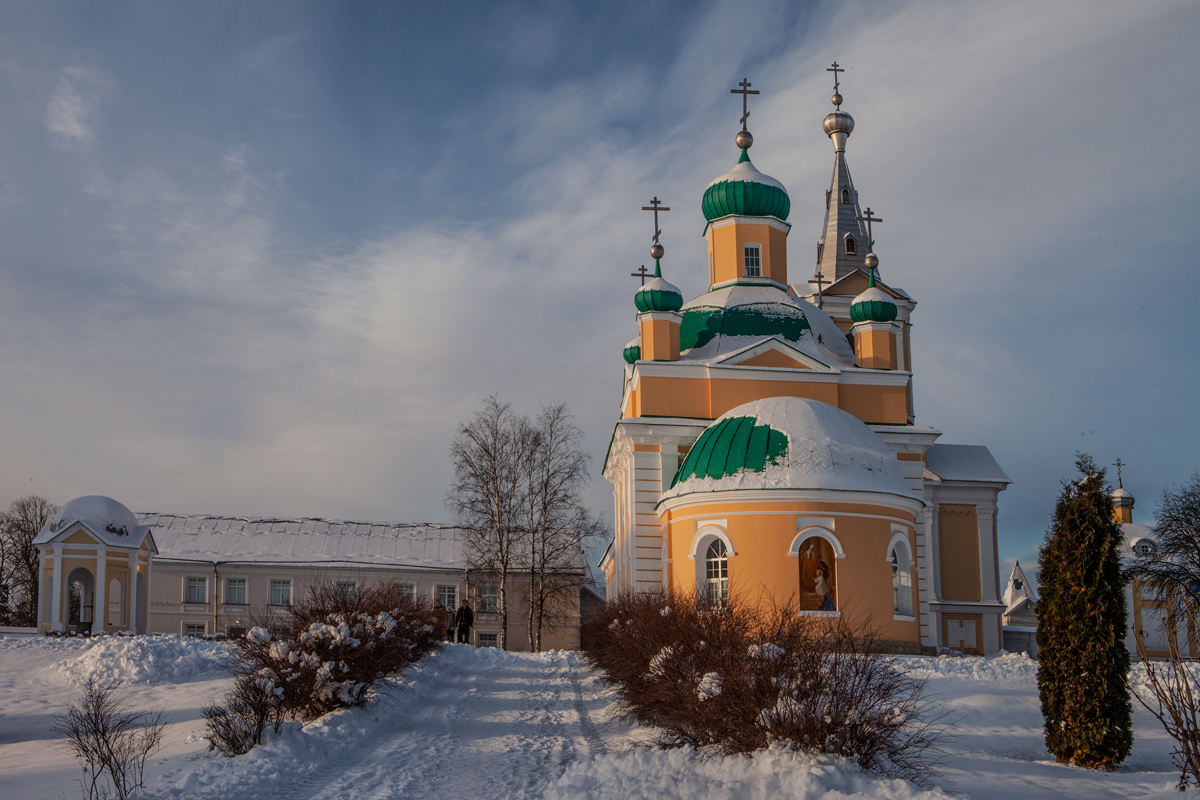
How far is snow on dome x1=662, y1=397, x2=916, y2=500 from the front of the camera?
19.4m

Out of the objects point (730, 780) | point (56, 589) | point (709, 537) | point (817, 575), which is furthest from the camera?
point (56, 589)

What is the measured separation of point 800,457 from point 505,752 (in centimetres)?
1121

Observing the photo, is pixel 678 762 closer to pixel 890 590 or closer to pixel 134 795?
pixel 134 795

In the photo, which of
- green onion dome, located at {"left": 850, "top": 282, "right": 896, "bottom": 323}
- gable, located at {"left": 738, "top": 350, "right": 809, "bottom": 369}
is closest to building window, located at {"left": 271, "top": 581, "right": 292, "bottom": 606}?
gable, located at {"left": 738, "top": 350, "right": 809, "bottom": 369}

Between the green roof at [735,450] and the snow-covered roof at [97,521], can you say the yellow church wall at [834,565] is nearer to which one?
the green roof at [735,450]

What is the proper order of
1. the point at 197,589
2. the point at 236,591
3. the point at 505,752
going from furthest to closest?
the point at 236,591 → the point at 197,589 → the point at 505,752

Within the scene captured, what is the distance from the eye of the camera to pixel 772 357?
83.0ft

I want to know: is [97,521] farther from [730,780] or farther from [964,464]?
[964,464]

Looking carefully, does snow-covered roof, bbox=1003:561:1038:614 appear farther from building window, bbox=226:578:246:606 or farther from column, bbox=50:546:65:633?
column, bbox=50:546:65:633

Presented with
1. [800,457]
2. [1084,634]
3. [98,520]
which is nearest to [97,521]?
[98,520]

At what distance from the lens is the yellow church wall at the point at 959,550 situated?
29.7 meters

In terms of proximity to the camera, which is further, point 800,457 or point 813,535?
point 800,457

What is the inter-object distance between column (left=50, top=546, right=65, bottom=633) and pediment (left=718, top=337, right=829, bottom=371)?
1656 cm

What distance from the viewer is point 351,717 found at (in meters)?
10.9
